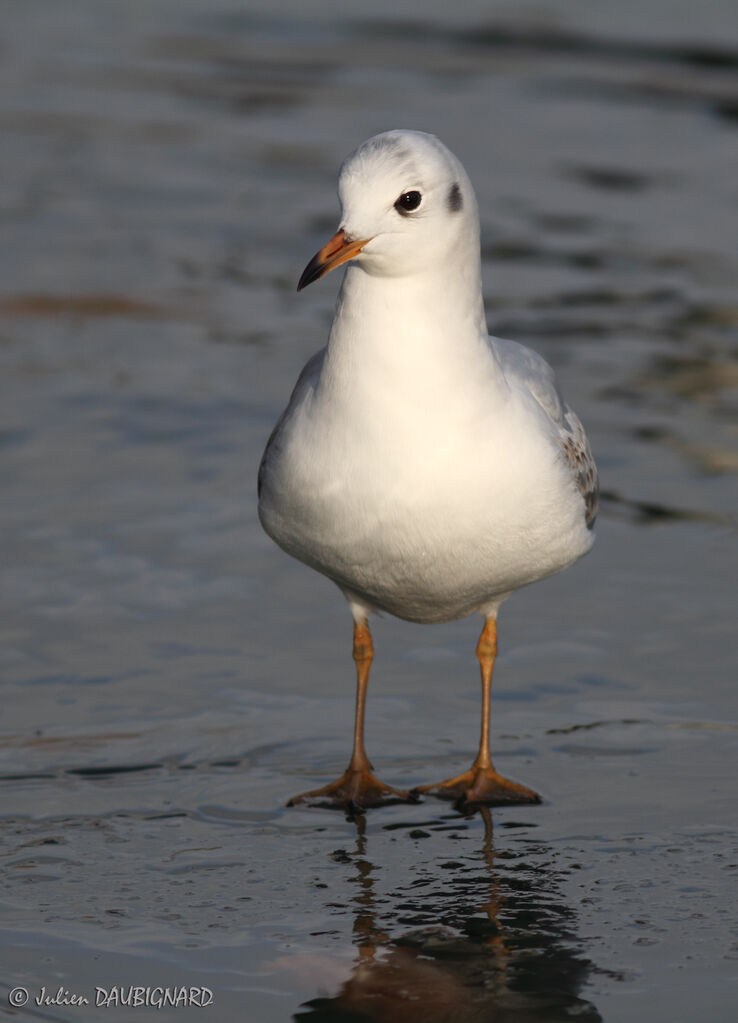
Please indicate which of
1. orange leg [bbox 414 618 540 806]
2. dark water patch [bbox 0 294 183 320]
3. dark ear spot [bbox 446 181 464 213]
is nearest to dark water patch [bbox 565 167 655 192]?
dark water patch [bbox 0 294 183 320]

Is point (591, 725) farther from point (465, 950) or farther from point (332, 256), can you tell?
point (332, 256)

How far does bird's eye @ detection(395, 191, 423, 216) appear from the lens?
17.2ft

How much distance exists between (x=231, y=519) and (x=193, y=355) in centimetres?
274

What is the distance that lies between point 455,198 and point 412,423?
28.1 inches

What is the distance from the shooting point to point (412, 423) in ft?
17.6

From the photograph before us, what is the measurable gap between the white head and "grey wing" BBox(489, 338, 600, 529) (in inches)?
24.7

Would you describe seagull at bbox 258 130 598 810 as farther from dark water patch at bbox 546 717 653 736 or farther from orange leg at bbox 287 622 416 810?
dark water patch at bbox 546 717 653 736

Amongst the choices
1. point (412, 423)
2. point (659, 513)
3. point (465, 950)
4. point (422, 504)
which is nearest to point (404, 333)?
point (412, 423)

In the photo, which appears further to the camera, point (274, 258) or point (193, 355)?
point (274, 258)

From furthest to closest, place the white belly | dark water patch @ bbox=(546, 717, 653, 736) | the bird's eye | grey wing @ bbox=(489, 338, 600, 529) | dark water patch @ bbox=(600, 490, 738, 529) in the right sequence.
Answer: dark water patch @ bbox=(600, 490, 738, 529) < dark water patch @ bbox=(546, 717, 653, 736) < grey wing @ bbox=(489, 338, 600, 529) < the white belly < the bird's eye

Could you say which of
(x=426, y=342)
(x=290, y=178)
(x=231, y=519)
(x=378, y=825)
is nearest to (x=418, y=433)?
(x=426, y=342)

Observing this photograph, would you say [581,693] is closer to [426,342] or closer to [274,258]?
[426,342]

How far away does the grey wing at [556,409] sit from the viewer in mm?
5988

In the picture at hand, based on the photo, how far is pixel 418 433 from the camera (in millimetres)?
5352
